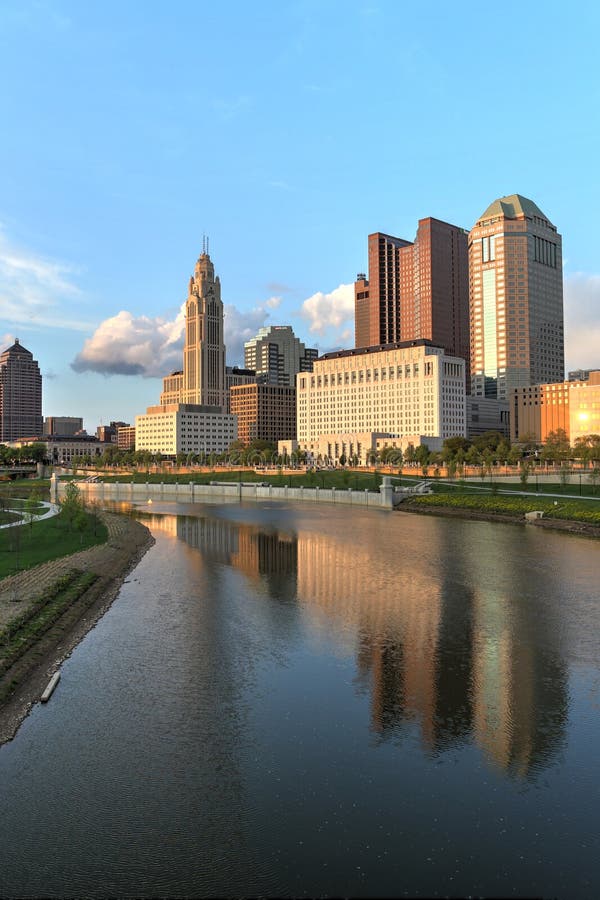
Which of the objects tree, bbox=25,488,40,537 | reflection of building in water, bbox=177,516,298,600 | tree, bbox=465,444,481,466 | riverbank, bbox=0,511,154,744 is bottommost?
reflection of building in water, bbox=177,516,298,600

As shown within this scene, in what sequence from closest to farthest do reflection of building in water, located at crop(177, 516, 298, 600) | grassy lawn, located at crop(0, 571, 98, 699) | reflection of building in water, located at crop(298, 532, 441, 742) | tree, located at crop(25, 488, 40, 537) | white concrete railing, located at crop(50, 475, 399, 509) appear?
reflection of building in water, located at crop(298, 532, 441, 742)
grassy lawn, located at crop(0, 571, 98, 699)
reflection of building in water, located at crop(177, 516, 298, 600)
tree, located at crop(25, 488, 40, 537)
white concrete railing, located at crop(50, 475, 399, 509)

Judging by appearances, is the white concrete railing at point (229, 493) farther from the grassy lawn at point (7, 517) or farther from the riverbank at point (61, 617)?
the riverbank at point (61, 617)

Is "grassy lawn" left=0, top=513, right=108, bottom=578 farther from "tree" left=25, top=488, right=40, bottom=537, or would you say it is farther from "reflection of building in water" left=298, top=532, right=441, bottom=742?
"reflection of building in water" left=298, top=532, right=441, bottom=742

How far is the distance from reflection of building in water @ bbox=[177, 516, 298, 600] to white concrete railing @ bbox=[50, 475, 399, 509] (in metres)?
39.7

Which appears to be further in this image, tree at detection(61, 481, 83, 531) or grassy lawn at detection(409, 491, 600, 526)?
grassy lawn at detection(409, 491, 600, 526)

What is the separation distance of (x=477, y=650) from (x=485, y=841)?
52.7ft

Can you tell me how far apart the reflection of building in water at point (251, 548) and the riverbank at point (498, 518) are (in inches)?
1276

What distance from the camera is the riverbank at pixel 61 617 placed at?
25.6m

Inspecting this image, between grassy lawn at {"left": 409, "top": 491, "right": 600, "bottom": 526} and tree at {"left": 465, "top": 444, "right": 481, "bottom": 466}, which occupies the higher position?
tree at {"left": 465, "top": 444, "right": 481, "bottom": 466}

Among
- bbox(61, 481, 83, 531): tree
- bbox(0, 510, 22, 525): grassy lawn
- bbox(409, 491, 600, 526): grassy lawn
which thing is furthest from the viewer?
bbox(409, 491, 600, 526): grassy lawn

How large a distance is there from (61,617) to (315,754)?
21114mm

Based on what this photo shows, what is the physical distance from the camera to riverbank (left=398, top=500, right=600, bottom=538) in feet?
262

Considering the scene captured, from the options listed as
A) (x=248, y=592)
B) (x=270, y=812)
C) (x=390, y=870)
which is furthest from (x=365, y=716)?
(x=248, y=592)

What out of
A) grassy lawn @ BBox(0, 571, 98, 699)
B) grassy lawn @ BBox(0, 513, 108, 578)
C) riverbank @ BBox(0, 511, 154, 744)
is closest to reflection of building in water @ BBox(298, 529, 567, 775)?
riverbank @ BBox(0, 511, 154, 744)
